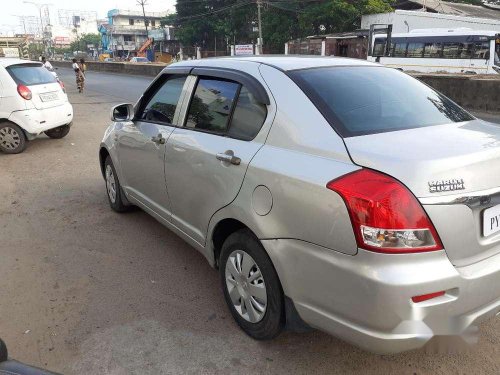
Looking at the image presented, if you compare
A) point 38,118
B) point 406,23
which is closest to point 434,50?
point 406,23

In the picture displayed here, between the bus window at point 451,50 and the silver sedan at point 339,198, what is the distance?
2351cm

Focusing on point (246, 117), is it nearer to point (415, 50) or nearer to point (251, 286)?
point (251, 286)

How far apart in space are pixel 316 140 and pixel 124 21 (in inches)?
4608

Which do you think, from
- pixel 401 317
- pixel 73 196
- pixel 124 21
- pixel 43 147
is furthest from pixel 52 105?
pixel 124 21

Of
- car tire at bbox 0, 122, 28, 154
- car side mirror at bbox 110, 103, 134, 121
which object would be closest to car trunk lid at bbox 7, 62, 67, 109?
car tire at bbox 0, 122, 28, 154

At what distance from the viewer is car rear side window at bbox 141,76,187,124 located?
140 inches

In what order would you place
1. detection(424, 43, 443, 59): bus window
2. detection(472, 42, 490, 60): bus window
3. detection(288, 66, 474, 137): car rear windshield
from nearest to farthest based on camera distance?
detection(288, 66, 474, 137): car rear windshield < detection(472, 42, 490, 60): bus window < detection(424, 43, 443, 59): bus window

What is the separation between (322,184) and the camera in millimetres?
2088

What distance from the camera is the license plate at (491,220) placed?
2071mm

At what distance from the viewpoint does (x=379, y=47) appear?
28.2 m

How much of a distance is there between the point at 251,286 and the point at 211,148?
3.07 feet

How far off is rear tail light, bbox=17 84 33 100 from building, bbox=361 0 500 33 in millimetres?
32879

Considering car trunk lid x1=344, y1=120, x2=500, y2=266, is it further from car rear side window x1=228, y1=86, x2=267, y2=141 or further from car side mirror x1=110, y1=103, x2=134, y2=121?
car side mirror x1=110, y1=103, x2=134, y2=121

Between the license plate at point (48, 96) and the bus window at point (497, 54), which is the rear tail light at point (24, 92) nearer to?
the license plate at point (48, 96)
